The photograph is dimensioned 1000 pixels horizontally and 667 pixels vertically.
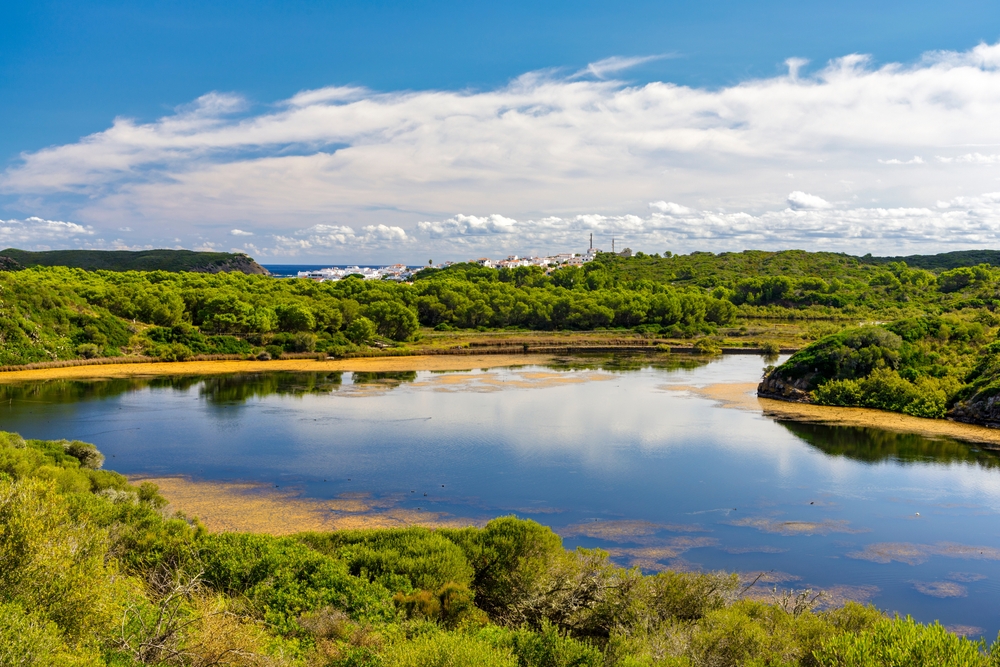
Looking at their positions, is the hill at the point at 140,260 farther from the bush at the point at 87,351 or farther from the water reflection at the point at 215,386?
the water reflection at the point at 215,386

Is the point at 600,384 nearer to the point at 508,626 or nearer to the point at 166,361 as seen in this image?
the point at 166,361

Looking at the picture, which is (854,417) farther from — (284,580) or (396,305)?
(396,305)

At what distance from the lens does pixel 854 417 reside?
32062mm

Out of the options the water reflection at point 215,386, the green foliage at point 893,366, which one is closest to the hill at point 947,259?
the green foliage at point 893,366

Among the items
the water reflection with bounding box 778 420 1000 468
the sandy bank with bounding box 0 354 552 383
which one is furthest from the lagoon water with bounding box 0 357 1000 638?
the sandy bank with bounding box 0 354 552 383

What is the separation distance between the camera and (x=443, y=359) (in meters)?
53.1

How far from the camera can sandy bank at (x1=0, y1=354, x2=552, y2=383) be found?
41062mm

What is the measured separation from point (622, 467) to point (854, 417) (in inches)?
579

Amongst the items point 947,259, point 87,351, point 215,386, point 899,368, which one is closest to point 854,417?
point 899,368

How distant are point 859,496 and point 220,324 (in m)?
46.1

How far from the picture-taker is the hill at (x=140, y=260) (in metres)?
114

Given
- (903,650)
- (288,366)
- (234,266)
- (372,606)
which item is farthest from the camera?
(234,266)

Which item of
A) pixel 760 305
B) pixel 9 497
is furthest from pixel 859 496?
pixel 760 305

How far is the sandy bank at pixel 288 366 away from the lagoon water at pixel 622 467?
284cm
